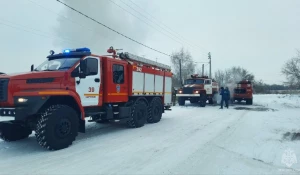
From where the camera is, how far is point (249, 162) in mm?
5281

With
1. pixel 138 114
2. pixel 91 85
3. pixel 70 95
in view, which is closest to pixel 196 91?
pixel 138 114

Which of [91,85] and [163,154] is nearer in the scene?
[163,154]

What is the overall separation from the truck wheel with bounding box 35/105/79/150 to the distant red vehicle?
67.1 ft

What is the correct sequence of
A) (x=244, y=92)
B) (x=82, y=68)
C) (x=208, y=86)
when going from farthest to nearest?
(x=244, y=92) → (x=208, y=86) → (x=82, y=68)

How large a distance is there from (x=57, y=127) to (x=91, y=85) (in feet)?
6.14

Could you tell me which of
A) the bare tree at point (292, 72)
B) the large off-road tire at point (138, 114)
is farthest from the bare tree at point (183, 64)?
the large off-road tire at point (138, 114)

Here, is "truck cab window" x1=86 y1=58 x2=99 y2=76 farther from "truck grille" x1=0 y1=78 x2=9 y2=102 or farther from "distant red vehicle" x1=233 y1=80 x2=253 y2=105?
"distant red vehicle" x1=233 y1=80 x2=253 y2=105

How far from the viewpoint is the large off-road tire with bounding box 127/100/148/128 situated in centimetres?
958

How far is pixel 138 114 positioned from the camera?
9961 millimetres

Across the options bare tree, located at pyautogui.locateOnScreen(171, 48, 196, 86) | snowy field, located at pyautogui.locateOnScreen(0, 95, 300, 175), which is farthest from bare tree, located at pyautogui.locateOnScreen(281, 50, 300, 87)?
snowy field, located at pyautogui.locateOnScreen(0, 95, 300, 175)

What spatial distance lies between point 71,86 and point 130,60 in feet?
11.2

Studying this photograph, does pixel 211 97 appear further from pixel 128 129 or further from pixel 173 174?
pixel 173 174

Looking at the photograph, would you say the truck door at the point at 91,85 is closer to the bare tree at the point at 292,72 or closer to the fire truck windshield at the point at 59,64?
the fire truck windshield at the point at 59,64

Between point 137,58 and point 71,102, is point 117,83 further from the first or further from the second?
point 71,102
